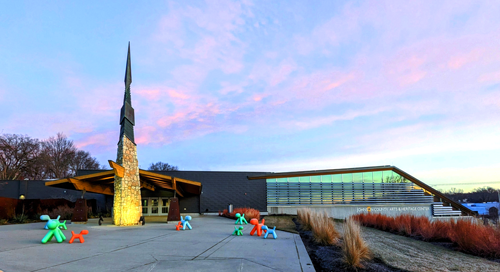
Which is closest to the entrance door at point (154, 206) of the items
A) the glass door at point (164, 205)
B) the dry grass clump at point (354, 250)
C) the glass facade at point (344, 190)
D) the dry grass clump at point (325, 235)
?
the glass door at point (164, 205)

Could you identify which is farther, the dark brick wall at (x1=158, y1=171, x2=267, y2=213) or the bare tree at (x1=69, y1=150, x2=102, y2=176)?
the bare tree at (x1=69, y1=150, x2=102, y2=176)

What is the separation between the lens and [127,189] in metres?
16.8

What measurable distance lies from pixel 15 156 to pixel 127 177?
31.1 m

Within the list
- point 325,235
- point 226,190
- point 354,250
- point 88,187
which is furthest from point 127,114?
point 226,190

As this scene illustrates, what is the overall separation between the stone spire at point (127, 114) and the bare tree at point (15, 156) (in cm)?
2811

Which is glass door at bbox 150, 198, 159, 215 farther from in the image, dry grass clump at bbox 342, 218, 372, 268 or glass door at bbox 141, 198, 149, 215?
Result: dry grass clump at bbox 342, 218, 372, 268

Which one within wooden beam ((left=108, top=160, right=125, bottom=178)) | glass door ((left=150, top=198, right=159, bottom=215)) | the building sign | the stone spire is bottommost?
the building sign

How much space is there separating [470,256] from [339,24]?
957cm

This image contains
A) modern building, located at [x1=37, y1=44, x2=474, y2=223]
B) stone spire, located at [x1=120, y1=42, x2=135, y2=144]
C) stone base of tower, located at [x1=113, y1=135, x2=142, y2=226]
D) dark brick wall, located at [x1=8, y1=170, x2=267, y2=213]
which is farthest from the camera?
dark brick wall, located at [x1=8, y1=170, x2=267, y2=213]

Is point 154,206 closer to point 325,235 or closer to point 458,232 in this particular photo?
point 325,235

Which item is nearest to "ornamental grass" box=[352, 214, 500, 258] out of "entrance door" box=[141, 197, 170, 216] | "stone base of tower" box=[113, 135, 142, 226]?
"stone base of tower" box=[113, 135, 142, 226]

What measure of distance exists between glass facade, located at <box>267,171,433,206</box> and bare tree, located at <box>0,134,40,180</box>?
104 feet

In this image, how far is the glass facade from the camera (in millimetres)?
31453

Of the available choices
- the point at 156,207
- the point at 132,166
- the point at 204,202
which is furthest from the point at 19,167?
the point at 132,166
